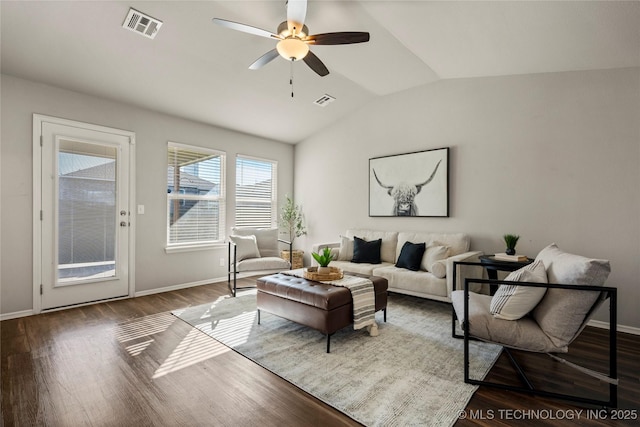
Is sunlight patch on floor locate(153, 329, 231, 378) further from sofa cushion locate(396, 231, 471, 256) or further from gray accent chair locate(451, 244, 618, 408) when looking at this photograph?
sofa cushion locate(396, 231, 471, 256)

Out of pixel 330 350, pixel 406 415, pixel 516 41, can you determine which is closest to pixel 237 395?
pixel 330 350

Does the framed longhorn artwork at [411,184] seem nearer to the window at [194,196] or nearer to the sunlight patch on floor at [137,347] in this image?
the window at [194,196]

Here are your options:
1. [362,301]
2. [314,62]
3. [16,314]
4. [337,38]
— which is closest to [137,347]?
[16,314]

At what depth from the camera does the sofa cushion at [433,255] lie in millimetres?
3693

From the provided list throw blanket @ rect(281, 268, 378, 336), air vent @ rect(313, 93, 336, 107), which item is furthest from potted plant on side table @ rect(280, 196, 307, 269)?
throw blanket @ rect(281, 268, 378, 336)

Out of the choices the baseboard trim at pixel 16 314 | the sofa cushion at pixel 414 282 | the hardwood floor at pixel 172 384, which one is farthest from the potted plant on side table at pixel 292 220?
the baseboard trim at pixel 16 314

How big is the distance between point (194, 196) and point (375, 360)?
3755 mm

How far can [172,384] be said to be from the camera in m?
2.05

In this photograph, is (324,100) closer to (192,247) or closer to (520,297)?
(192,247)

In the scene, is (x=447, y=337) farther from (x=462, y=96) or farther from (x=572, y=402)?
(x=462, y=96)

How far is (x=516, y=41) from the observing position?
2.93 metres

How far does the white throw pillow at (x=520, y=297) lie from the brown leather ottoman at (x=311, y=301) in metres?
1.15

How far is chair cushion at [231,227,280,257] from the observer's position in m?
4.74

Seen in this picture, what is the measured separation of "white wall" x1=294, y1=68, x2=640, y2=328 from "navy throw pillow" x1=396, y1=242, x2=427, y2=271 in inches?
22.0
